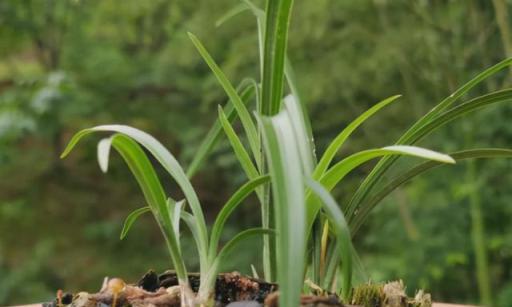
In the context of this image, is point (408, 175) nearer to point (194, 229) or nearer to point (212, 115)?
point (194, 229)

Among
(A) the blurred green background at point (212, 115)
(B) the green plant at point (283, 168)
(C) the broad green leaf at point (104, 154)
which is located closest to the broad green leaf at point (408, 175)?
(B) the green plant at point (283, 168)

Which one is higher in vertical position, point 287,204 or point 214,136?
point 214,136

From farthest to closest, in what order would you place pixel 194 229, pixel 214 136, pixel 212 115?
pixel 212 115 < pixel 214 136 < pixel 194 229

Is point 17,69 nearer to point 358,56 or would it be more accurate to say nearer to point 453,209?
point 358,56

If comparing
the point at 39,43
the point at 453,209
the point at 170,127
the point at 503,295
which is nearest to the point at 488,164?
the point at 453,209

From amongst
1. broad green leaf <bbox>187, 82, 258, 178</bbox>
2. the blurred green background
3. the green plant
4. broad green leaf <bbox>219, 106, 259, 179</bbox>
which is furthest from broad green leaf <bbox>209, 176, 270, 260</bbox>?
the blurred green background

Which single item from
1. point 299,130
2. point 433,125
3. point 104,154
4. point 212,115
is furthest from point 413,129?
point 212,115
